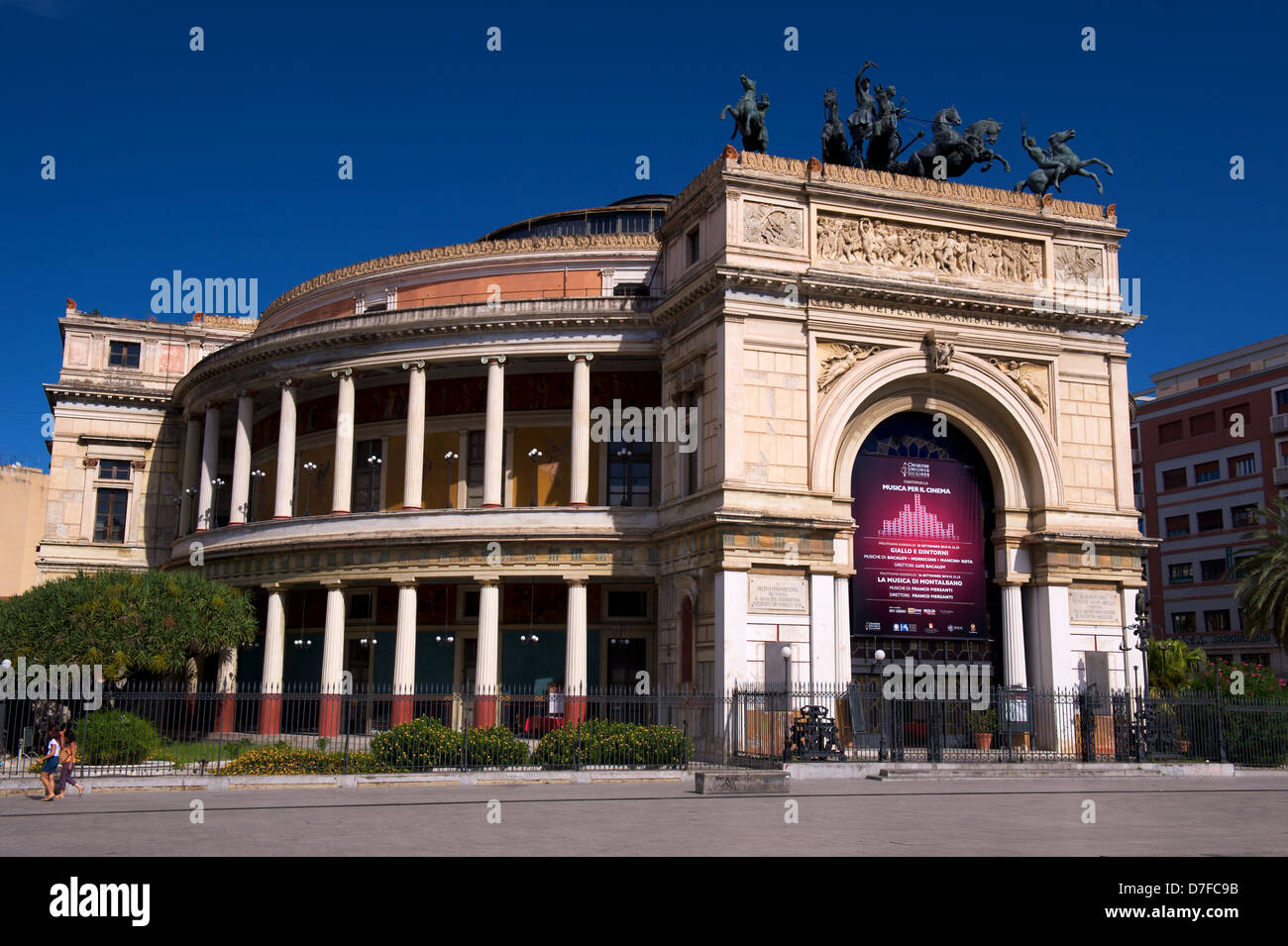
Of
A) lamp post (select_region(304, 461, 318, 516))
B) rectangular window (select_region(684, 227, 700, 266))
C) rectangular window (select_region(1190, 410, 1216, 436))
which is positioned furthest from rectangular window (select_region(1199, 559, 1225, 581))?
lamp post (select_region(304, 461, 318, 516))

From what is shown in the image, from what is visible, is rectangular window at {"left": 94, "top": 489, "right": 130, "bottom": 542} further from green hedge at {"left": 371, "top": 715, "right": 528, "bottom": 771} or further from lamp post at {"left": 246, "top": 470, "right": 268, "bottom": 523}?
green hedge at {"left": 371, "top": 715, "right": 528, "bottom": 771}

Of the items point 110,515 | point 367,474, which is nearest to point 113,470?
point 110,515

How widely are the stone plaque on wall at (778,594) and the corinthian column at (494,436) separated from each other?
10.3 meters

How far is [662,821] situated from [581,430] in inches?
866

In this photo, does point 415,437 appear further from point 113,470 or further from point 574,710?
point 113,470

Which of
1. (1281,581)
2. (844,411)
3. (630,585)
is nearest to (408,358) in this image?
(630,585)

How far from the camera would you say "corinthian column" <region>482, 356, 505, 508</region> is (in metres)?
39.7

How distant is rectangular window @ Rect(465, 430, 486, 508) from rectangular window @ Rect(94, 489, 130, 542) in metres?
17.9

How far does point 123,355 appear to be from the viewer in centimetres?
5372

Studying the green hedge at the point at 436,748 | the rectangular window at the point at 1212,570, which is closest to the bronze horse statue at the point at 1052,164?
the green hedge at the point at 436,748

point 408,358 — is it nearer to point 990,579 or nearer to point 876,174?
point 876,174

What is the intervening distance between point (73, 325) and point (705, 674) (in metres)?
34.6
